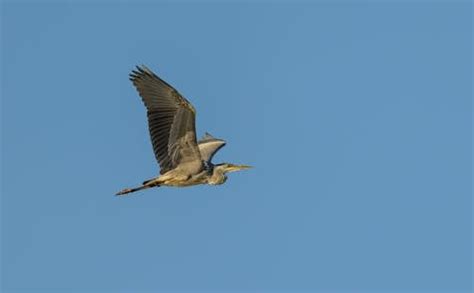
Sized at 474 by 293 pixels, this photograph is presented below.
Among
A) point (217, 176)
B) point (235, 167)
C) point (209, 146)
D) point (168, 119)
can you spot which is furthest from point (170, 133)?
point (209, 146)

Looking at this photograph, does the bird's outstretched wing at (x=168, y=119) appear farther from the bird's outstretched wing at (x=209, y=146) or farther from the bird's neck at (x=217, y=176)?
the bird's outstretched wing at (x=209, y=146)

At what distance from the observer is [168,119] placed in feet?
85.5

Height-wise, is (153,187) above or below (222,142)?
below

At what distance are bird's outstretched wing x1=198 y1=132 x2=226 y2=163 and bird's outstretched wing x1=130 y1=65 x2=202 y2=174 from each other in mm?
1628

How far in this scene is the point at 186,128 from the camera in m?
26.0

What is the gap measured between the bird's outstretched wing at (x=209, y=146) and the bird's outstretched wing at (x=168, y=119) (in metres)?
1.63

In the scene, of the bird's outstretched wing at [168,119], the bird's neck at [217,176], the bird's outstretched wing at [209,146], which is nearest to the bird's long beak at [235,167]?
the bird's neck at [217,176]

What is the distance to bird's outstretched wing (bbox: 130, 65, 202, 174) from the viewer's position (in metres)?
25.8

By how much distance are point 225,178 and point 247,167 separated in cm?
82

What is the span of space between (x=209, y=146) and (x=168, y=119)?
2.95 m

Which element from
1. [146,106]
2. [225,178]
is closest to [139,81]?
[146,106]

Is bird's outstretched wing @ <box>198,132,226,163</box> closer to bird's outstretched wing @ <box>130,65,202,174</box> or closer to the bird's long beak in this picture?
the bird's long beak

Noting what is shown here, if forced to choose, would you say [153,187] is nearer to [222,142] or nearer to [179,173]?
[179,173]

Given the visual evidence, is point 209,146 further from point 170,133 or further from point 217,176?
point 170,133
